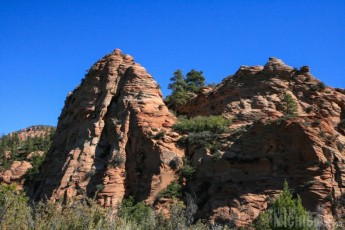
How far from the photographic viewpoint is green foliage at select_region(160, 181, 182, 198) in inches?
1248

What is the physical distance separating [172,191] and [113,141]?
8709 mm

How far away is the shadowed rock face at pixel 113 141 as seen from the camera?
3428 cm

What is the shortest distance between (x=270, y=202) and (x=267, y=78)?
52.2ft

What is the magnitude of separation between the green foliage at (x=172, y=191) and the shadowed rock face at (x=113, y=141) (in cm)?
60

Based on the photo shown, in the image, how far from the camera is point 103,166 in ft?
120

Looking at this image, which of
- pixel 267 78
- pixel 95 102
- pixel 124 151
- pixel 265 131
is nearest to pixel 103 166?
pixel 124 151

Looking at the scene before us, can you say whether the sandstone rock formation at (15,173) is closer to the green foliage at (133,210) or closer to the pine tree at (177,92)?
the pine tree at (177,92)

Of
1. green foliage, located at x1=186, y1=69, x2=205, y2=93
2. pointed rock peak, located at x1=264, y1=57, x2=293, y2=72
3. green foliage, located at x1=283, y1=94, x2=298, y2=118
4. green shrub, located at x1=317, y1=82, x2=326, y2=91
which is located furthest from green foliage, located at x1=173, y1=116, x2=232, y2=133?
green foliage, located at x1=186, y1=69, x2=205, y2=93

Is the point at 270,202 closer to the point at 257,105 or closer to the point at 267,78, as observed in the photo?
the point at 257,105

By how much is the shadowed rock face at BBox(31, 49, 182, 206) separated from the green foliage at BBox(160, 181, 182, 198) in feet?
1.97

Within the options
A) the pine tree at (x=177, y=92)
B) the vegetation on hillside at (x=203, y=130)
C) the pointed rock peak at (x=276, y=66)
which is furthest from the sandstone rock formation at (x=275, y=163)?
the pine tree at (x=177, y=92)

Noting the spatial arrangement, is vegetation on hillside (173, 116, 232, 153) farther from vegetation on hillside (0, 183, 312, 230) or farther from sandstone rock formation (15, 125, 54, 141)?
sandstone rock formation (15, 125, 54, 141)

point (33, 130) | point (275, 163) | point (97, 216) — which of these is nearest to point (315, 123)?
point (275, 163)

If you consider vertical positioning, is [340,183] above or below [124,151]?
below
